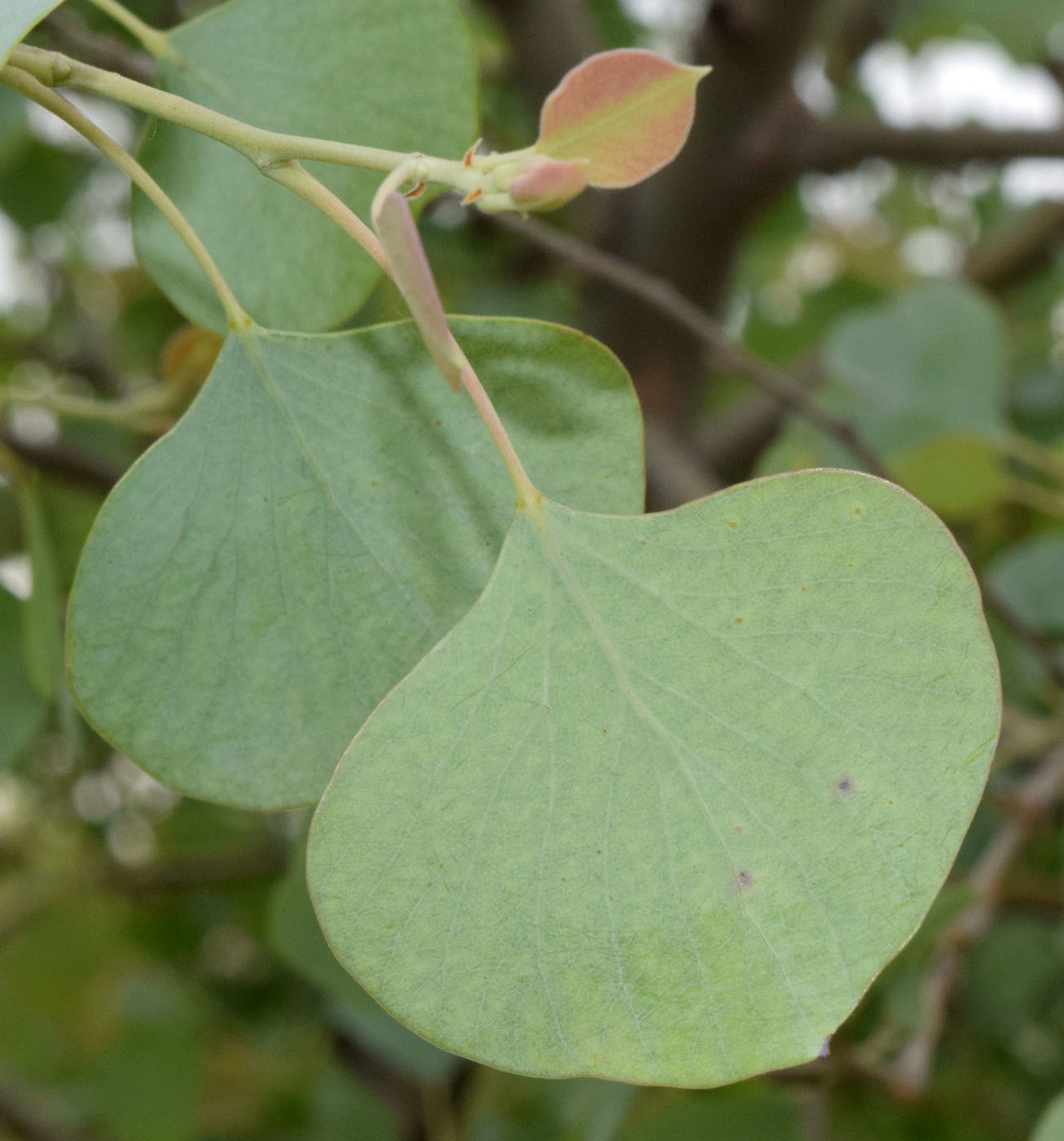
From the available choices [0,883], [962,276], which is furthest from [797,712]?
[0,883]

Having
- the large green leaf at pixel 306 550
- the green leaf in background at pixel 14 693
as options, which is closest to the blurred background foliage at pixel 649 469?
the green leaf in background at pixel 14 693

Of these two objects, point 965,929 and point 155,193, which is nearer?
point 155,193

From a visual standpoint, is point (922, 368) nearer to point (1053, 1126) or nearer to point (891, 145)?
point (891, 145)

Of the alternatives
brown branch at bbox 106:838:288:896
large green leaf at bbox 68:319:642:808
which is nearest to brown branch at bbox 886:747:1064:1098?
large green leaf at bbox 68:319:642:808

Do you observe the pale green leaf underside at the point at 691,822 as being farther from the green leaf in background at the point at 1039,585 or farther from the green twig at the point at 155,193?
the green leaf in background at the point at 1039,585

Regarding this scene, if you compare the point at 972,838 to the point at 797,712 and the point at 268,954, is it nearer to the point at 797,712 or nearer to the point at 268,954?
the point at 797,712

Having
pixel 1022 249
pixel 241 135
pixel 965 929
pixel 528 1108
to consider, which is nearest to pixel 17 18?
pixel 241 135
